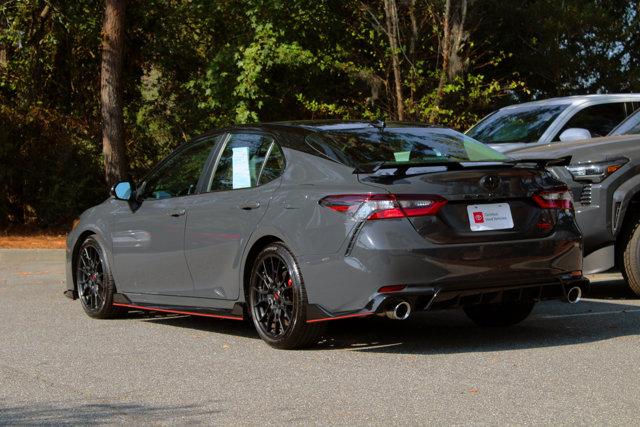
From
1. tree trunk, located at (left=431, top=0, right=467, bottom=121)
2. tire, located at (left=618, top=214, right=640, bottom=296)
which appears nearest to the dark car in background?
tire, located at (left=618, top=214, right=640, bottom=296)

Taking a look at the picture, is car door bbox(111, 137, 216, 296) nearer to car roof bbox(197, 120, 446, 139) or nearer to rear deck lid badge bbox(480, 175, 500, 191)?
car roof bbox(197, 120, 446, 139)

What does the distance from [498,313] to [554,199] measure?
1301mm

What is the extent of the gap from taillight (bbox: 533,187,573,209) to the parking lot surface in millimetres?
921

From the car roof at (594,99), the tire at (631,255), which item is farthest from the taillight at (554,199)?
the car roof at (594,99)

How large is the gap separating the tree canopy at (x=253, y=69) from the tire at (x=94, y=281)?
478 inches

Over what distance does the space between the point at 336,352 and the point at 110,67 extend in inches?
642

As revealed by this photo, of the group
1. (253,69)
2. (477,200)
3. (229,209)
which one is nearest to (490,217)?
(477,200)

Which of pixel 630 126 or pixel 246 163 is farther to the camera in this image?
pixel 630 126

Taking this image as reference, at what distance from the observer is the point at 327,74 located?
25656mm

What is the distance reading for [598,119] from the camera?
41.3 ft

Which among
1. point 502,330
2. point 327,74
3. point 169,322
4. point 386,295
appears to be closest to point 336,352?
point 386,295

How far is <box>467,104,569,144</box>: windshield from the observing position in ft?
40.6

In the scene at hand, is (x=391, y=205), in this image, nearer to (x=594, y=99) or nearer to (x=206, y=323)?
(x=206, y=323)

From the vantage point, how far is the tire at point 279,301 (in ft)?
24.5
